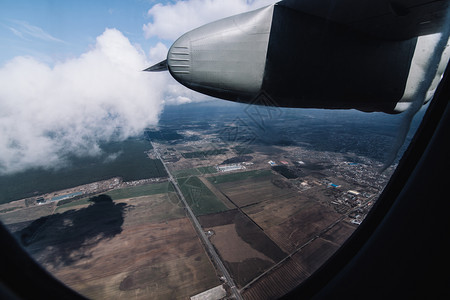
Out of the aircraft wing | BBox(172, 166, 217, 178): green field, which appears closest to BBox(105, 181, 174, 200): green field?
BBox(172, 166, 217, 178): green field

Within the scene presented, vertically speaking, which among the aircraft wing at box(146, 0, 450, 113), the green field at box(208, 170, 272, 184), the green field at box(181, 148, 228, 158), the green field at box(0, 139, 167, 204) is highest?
the aircraft wing at box(146, 0, 450, 113)

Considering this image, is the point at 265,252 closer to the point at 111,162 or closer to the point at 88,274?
the point at 88,274

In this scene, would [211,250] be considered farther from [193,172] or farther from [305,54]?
[193,172]

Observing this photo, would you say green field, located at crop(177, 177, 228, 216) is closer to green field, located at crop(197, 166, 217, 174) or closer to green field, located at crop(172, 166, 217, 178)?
green field, located at crop(172, 166, 217, 178)

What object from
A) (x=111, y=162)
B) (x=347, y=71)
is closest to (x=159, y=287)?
(x=347, y=71)

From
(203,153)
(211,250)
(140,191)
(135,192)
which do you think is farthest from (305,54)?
(203,153)
